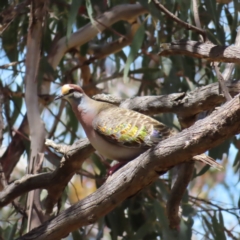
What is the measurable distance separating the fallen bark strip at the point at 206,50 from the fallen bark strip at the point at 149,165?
44cm

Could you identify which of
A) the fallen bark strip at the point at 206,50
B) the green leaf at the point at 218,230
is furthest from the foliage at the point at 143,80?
the fallen bark strip at the point at 206,50

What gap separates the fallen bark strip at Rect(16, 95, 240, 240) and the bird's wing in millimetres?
401

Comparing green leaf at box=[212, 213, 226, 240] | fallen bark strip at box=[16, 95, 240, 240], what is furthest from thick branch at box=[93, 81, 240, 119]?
green leaf at box=[212, 213, 226, 240]

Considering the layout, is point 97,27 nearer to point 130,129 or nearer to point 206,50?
point 130,129

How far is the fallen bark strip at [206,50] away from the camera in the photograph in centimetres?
243

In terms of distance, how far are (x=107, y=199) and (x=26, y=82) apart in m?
1.32

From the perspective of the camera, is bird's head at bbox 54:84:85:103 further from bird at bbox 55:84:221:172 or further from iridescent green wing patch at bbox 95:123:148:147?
iridescent green wing patch at bbox 95:123:148:147

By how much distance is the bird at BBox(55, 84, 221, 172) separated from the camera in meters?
2.76

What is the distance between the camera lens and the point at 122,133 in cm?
281

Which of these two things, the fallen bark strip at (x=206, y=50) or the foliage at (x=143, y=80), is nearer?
the fallen bark strip at (x=206, y=50)

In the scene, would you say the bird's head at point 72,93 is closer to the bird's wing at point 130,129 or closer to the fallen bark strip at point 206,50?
the bird's wing at point 130,129

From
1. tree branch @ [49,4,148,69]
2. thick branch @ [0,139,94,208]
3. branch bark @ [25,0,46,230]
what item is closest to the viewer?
thick branch @ [0,139,94,208]

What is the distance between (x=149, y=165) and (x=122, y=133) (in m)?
0.60

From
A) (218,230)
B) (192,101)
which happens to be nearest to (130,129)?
(192,101)
